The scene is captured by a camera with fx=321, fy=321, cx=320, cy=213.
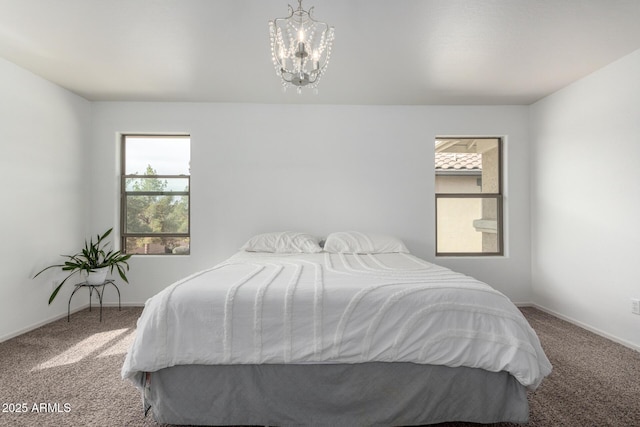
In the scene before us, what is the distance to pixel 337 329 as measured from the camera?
1.59 meters

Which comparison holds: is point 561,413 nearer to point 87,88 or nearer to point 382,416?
point 382,416

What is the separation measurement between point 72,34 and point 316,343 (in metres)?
2.85

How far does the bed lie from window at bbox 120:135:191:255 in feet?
8.41

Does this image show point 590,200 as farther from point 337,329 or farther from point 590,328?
point 337,329

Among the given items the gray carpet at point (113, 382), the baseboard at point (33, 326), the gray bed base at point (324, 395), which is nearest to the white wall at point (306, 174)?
the baseboard at point (33, 326)

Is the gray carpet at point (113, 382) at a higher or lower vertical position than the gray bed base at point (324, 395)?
lower

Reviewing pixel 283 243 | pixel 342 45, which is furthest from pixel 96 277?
pixel 342 45

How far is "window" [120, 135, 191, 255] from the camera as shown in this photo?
400 cm

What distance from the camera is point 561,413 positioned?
1.77 meters

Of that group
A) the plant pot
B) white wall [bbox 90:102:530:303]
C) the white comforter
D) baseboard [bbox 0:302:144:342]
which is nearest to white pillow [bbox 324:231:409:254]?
white wall [bbox 90:102:530:303]

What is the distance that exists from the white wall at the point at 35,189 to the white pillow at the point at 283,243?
6.54 feet

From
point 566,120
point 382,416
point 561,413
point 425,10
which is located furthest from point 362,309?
point 566,120

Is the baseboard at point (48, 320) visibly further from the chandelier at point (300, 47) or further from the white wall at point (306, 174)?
the chandelier at point (300, 47)

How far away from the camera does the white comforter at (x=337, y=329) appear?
1.56 m
